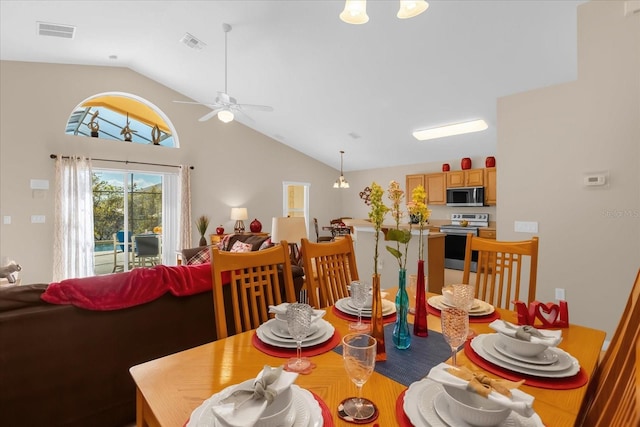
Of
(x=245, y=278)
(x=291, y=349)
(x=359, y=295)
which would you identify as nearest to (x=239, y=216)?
(x=245, y=278)

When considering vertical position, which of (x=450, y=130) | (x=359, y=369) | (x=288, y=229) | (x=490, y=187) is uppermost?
(x=450, y=130)

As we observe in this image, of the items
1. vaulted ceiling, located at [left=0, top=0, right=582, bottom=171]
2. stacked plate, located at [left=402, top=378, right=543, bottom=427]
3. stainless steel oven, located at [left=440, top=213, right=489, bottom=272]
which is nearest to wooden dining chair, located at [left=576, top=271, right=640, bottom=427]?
stacked plate, located at [left=402, top=378, right=543, bottom=427]

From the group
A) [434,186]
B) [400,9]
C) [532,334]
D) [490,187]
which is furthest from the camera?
[434,186]

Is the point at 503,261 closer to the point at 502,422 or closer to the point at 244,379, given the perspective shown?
the point at 502,422

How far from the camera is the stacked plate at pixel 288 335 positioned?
42.8 inches

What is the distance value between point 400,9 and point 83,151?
5429 millimetres

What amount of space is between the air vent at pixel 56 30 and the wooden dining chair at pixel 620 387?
539cm

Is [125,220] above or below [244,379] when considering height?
above

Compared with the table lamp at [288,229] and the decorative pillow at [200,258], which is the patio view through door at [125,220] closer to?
the decorative pillow at [200,258]

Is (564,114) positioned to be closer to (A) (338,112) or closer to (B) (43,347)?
(A) (338,112)

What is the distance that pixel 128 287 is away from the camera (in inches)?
70.6

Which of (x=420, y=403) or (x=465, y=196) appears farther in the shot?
(x=465, y=196)

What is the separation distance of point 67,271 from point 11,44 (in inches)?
125

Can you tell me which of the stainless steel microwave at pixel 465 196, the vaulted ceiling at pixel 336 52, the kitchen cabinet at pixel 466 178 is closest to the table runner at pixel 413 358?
the vaulted ceiling at pixel 336 52
